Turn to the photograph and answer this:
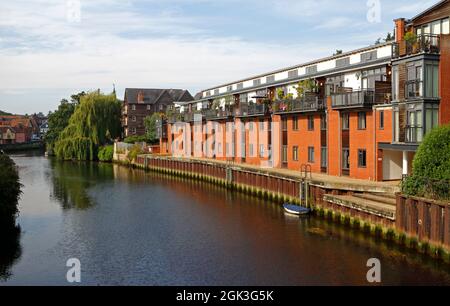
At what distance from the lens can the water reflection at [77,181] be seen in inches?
1892

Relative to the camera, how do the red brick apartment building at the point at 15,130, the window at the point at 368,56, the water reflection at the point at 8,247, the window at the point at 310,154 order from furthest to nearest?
the red brick apartment building at the point at 15,130
the window at the point at 310,154
the window at the point at 368,56
the water reflection at the point at 8,247

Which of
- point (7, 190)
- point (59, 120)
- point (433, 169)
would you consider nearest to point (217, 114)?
point (7, 190)

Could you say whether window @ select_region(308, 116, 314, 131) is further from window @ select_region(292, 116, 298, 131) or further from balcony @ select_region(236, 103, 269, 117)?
balcony @ select_region(236, 103, 269, 117)

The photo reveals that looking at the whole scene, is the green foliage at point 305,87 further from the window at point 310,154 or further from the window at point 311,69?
the window at point 310,154

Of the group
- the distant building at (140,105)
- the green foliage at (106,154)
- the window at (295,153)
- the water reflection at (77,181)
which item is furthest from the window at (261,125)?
the distant building at (140,105)

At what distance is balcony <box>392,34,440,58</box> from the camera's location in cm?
3347

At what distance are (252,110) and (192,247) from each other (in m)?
31.9

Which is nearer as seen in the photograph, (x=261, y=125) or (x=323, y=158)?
(x=323, y=158)

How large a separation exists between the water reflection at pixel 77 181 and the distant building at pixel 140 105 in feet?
89.5

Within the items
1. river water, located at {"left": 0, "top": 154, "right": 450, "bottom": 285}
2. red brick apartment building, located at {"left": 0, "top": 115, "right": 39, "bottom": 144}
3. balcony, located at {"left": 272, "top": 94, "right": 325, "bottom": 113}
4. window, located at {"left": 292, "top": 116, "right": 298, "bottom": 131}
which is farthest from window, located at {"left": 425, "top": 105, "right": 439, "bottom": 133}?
red brick apartment building, located at {"left": 0, "top": 115, "right": 39, "bottom": 144}

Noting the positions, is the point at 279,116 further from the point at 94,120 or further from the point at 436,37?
the point at 94,120

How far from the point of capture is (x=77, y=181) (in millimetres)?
65438

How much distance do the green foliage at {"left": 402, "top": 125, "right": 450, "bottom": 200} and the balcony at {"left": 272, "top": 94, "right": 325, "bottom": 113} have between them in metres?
18.9

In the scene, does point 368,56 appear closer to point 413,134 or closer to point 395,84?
point 395,84
